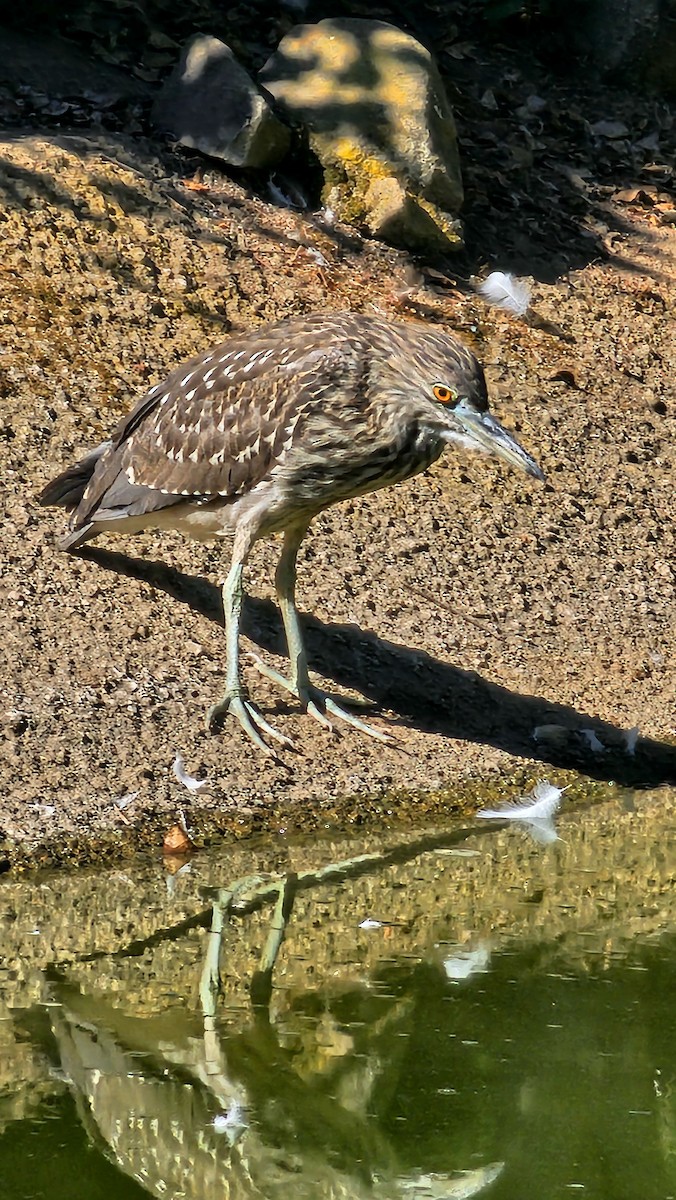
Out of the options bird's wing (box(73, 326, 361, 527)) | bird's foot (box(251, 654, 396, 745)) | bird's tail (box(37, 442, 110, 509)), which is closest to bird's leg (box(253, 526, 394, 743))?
bird's foot (box(251, 654, 396, 745))

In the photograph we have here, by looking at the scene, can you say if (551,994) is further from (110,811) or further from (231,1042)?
(110,811)

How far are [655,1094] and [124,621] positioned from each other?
A: 126 inches

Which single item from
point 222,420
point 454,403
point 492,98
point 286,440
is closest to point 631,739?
point 454,403

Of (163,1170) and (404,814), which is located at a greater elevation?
(163,1170)

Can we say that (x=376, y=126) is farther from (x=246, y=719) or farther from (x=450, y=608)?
(x=246, y=719)

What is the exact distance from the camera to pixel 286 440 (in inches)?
247

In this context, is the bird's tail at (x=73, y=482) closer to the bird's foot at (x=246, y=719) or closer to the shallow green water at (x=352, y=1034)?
the bird's foot at (x=246, y=719)

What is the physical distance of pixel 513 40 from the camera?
38.7 feet

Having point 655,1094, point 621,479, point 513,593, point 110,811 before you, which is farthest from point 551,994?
point 621,479

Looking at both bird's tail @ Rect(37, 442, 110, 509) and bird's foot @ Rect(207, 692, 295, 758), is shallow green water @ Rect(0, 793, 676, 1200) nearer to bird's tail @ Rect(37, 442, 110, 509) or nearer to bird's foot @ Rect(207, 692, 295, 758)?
bird's foot @ Rect(207, 692, 295, 758)

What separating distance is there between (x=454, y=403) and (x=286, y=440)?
0.62 meters

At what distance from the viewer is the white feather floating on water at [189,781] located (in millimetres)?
6020

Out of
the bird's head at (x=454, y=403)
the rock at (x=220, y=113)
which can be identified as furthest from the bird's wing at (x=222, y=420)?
the rock at (x=220, y=113)

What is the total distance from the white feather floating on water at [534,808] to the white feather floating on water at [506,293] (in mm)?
3933
